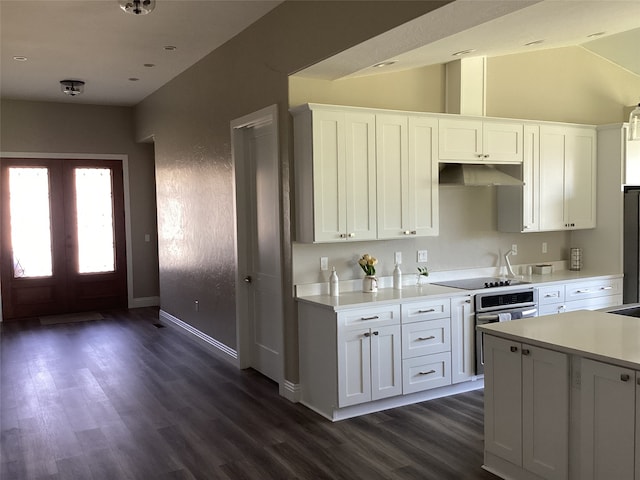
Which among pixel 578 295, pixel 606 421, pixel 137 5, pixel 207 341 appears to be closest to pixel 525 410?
pixel 606 421

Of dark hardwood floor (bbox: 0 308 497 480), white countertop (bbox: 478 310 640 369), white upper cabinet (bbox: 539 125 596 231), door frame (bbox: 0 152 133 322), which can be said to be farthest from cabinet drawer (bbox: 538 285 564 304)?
door frame (bbox: 0 152 133 322)

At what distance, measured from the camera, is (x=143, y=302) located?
8828mm

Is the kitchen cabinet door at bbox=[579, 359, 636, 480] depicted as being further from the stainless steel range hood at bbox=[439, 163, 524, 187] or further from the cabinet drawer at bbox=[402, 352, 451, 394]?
the stainless steel range hood at bbox=[439, 163, 524, 187]

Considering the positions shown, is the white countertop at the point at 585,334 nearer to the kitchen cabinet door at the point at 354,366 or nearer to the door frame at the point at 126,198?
the kitchen cabinet door at the point at 354,366

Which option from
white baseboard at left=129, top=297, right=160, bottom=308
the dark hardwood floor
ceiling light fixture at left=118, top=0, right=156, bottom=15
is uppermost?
ceiling light fixture at left=118, top=0, right=156, bottom=15

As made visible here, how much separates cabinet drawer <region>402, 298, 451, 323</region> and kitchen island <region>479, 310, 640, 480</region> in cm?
108

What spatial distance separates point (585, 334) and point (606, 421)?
1.61 feet

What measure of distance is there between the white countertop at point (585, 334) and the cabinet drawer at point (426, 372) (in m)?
1.19

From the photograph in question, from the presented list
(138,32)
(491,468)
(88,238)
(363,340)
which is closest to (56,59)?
(138,32)

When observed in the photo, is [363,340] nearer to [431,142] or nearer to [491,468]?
[491,468]

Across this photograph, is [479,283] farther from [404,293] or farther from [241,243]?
[241,243]

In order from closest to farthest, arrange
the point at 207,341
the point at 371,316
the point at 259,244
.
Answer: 1. the point at 371,316
2. the point at 259,244
3. the point at 207,341

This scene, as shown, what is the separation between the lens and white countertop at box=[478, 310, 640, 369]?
2.69 m

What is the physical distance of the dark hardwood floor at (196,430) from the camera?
345 cm
